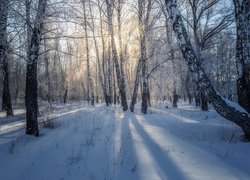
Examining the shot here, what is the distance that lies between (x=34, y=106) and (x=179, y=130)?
4699 millimetres

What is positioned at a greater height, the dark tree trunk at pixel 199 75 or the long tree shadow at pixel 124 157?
the dark tree trunk at pixel 199 75

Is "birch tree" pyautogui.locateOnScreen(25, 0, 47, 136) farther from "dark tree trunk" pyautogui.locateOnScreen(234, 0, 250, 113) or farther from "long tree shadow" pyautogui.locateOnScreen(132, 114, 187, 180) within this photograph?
"dark tree trunk" pyautogui.locateOnScreen(234, 0, 250, 113)

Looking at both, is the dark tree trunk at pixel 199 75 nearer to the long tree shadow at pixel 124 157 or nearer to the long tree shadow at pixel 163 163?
the long tree shadow at pixel 163 163

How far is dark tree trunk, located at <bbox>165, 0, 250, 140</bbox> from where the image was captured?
21.1 ft

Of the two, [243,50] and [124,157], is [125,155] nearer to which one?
[124,157]

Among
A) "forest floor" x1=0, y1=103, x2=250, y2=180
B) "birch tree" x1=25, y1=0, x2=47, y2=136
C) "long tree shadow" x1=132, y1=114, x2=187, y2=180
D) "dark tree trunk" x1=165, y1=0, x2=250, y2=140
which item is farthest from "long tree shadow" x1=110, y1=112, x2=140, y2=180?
"birch tree" x1=25, y1=0, x2=47, y2=136

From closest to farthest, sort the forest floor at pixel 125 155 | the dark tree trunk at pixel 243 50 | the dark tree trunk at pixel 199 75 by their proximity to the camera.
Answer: the forest floor at pixel 125 155 → the dark tree trunk at pixel 199 75 → the dark tree trunk at pixel 243 50

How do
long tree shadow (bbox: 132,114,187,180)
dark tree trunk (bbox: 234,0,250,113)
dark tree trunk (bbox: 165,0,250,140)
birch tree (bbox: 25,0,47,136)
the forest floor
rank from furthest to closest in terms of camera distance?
birch tree (bbox: 25,0,47,136), dark tree trunk (bbox: 234,0,250,113), dark tree trunk (bbox: 165,0,250,140), the forest floor, long tree shadow (bbox: 132,114,187,180)

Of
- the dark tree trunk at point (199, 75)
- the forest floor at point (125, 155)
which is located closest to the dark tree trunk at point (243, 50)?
the dark tree trunk at point (199, 75)

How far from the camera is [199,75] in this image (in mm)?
6746

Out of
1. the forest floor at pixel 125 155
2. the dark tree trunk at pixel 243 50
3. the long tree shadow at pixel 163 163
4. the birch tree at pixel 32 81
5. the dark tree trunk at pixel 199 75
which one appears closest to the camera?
the long tree shadow at pixel 163 163

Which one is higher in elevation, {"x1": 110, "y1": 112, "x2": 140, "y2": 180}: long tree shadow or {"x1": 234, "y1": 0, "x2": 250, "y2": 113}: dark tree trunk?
{"x1": 234, "y1": 0, "x2": 250, "y2": 113}: dark tree trunk

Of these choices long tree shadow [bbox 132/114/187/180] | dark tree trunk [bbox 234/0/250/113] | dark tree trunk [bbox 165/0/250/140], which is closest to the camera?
long tree shadow [bbox 132/114/187/180]

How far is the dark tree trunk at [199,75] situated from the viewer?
643cm
